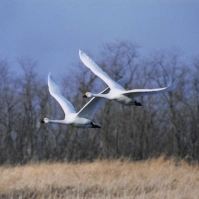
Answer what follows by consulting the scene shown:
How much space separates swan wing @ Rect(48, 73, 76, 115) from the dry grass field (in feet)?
5.37

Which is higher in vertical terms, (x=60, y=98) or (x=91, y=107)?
(x=60, y=98)

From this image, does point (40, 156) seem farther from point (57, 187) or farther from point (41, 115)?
point (57, 187)

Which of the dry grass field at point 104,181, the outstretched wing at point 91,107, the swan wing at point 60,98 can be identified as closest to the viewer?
the outstretched wing at point 91,107

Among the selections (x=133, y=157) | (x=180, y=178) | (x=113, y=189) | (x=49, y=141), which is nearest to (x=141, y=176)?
(x=180, y=178)

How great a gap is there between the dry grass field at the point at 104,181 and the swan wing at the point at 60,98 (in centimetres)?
164

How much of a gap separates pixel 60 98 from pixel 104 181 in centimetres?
368

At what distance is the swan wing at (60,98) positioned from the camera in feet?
43.1

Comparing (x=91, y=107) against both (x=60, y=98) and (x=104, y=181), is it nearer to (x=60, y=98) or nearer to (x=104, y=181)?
(x=60, y=98)

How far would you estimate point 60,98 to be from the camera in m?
13.6

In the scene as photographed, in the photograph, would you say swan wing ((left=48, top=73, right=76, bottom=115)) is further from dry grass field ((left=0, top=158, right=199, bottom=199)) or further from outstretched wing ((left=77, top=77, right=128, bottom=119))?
dry grass field ((left=0, top=158, right=199, bottom=199))

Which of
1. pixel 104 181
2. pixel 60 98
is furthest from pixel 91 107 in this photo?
pixel 104 181

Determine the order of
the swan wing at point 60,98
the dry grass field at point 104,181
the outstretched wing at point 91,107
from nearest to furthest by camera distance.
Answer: the outstretched wing at point 91,107, the swan wing at point 60,98, the dry grass field at point 104,181

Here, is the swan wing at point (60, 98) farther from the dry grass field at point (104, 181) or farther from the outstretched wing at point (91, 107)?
the dry grass field at point (104, 181)

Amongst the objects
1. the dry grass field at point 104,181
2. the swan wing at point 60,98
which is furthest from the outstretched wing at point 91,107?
the dry grass field at point 104,181
